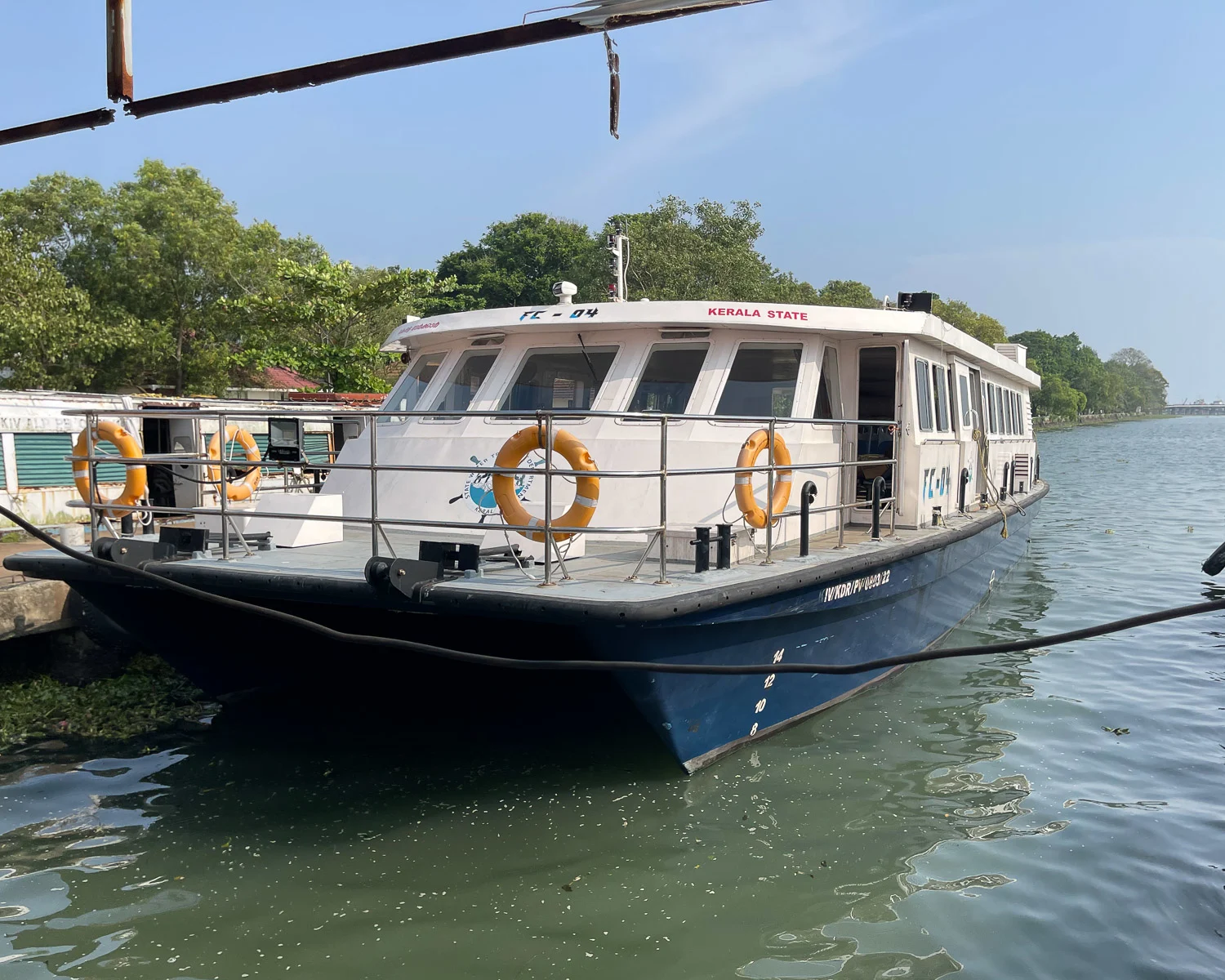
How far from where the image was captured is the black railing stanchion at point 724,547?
206 inches

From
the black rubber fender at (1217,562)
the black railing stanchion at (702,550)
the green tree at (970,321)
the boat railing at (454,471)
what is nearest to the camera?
the black rubber fender at (1217,562)

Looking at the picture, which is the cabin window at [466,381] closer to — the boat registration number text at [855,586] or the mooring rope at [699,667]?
the mooring rope at [699,667]

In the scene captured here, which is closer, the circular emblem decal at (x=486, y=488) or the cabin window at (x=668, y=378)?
the circular emblem decal at (x=486, y=488)

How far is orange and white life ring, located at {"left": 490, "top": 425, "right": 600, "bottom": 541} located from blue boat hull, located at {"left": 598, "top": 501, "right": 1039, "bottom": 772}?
61 centimetres

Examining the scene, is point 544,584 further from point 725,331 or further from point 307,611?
point 725,331

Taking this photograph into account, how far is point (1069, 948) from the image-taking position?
385cm

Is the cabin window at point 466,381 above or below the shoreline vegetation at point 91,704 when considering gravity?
above

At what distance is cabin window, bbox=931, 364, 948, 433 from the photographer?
8.28 metres

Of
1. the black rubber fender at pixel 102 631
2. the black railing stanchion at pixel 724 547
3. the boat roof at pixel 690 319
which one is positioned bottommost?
the black rubber fender at pixel 102 631

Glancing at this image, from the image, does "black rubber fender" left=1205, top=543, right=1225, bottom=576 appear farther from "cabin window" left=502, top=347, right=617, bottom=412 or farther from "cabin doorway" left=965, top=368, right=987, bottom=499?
"cabin doorway" left=965, top=368, right=987, bottom=499

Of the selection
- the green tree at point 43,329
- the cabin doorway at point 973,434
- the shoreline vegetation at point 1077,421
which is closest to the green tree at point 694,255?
Result: the green tree at point 43,329

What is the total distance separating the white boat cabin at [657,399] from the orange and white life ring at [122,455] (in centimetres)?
131

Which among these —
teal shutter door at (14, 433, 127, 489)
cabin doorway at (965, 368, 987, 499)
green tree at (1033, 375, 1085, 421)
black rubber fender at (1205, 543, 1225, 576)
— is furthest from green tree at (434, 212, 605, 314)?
green tree at (1033, 375, 1085, 421)

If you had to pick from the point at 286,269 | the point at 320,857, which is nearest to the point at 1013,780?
the point at 320,857
